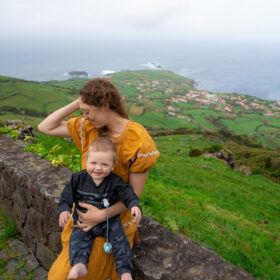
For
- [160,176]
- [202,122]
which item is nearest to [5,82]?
[202,122]

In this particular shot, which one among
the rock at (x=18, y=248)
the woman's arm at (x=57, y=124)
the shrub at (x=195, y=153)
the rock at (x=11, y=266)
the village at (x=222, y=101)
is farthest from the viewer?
the village at (x=222, y=101)

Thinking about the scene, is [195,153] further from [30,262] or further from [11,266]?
[11,266]

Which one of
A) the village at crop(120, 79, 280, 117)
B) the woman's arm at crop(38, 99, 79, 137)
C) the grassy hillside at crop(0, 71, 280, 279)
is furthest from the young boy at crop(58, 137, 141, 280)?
the village at crop(120, 79, 280, 117)

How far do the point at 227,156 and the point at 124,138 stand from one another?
2527cm

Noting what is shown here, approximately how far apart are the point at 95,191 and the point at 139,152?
0.63 m

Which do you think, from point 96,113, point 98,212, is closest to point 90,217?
point 98,212

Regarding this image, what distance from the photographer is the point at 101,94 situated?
386 cm

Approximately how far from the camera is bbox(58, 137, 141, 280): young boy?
3646mm

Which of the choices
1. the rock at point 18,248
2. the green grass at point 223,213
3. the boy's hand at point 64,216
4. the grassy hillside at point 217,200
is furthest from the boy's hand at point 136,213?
the green grass at point 223,213

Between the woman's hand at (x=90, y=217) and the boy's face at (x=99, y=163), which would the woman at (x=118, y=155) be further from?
the boy's face at (x=99, y=163)

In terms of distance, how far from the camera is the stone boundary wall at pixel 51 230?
378 centimetres

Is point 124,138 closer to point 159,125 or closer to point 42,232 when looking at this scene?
point 42,232

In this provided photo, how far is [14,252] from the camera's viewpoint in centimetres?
590

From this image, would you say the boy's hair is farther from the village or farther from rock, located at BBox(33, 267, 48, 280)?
the village
